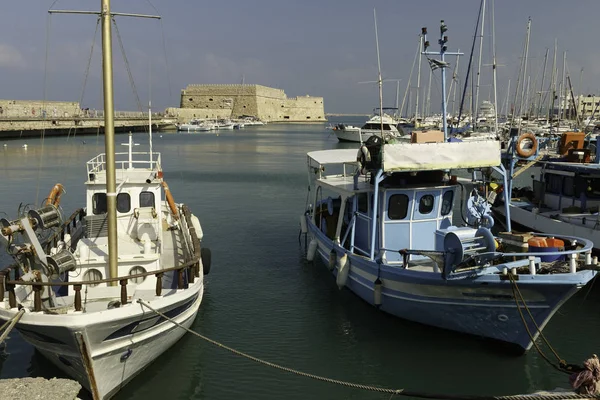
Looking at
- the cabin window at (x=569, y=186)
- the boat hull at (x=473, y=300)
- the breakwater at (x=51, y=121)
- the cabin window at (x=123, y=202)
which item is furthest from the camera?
the breakwater at (x=51, y=121)

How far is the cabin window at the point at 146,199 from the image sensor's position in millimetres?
13352

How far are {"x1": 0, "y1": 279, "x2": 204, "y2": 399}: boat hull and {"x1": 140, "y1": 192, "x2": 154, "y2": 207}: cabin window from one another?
3689 millimetres

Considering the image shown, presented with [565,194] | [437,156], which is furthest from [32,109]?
[437,156]

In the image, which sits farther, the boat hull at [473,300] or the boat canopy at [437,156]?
the boat canopy at [437,156]

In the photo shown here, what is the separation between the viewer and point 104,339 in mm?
8883

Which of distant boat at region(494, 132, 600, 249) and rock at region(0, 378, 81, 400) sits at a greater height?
distant boat at region(494, 132, 600, 249)

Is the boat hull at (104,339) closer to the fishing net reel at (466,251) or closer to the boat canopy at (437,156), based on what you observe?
the fishing net reel at (466,251)

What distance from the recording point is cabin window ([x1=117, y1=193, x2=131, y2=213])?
517 inches

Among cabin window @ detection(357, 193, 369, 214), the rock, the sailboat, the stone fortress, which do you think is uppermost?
the stone fortress

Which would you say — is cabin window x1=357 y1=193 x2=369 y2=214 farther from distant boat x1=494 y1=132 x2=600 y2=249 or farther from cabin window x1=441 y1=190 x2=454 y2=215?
distant boat x1=494 y1=132 x2=600 y2=249

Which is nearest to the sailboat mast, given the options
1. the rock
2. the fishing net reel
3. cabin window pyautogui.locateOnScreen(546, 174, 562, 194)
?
the rock

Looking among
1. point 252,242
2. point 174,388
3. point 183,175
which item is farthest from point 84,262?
point 183,175

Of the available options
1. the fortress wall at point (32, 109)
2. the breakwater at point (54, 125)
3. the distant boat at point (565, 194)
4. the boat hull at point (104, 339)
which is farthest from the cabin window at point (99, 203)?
the fortress wall at point (32, 109)

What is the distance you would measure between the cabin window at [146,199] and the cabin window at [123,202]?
313 millimetres
